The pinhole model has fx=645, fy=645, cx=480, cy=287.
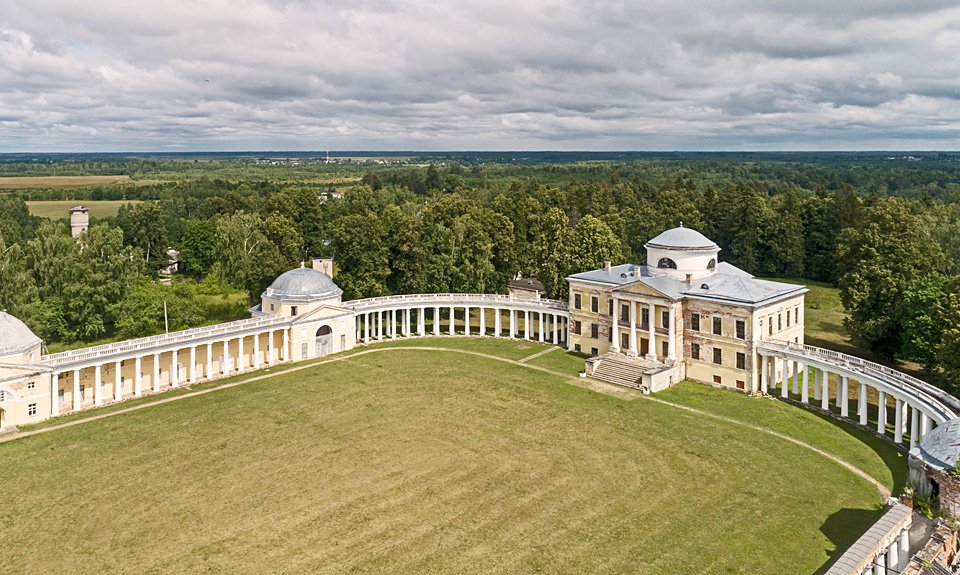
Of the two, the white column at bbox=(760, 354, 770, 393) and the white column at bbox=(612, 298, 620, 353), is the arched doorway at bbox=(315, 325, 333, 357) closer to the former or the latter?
the white column at bbox=(612, 298, 620, 353)

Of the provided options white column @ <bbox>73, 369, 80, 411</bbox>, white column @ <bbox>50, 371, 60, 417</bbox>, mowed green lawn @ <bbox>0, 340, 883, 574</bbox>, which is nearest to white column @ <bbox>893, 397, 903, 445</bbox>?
mowed green lawn @ <bbox>0, 340, 883, 574</bbox>

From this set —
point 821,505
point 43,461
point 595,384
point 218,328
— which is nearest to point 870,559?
point 821,505

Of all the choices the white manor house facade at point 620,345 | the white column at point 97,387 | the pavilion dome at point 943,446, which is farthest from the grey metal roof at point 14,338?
the pavilion dome at point 943,446

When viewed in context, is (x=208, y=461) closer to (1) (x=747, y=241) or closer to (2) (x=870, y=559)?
(2) (x=870, y=559)

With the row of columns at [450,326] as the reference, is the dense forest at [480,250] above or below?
above

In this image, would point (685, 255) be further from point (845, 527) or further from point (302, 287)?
point (302, 287)

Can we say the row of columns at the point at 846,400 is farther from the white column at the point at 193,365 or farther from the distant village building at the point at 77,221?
the distant village building at the point at 77,221

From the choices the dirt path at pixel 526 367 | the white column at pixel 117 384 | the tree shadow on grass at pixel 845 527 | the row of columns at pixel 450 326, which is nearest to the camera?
the tree shadow on grass at pixel 845 527
